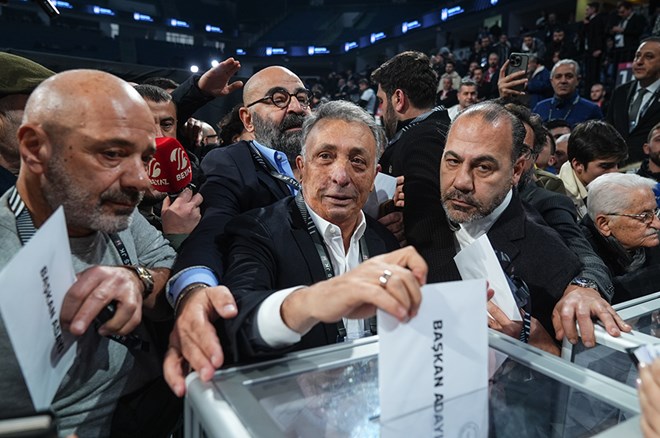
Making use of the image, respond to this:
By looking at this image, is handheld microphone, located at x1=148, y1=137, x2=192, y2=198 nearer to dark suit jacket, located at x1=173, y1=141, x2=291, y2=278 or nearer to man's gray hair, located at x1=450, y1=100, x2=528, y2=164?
dark suit jacket, located at x1=173, y1=141, x2=291, y2=278

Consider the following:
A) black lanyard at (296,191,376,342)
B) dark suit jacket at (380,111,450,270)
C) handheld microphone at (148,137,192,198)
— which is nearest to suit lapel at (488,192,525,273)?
dark suit jacket at (380,111,450,270)

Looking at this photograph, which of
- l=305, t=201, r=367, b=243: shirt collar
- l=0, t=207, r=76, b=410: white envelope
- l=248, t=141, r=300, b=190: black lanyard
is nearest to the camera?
l=0, t=207, r=76, b=410: white envelope

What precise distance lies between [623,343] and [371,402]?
59 centimetres

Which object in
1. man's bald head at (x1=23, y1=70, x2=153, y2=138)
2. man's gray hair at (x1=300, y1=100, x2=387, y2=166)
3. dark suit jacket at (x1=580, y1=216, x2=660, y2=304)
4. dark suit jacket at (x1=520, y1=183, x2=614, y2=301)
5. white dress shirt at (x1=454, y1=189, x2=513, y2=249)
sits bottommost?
dark suit jacket at (x1=580, y1=216, x2=660, y2=304)

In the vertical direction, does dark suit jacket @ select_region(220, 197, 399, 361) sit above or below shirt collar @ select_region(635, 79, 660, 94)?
below

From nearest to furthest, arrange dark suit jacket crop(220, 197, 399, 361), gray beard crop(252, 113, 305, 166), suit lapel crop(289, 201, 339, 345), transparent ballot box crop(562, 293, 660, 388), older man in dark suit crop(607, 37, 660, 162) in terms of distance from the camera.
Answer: transparent ballot box crop(562, 293, 660, 388), dark suit jacket crop(220, 197, 399, 361), suit lapel crop(289, 201, 339, 345), gray beard crop(252, 113, 305, 166), older man in dark suit crop(607, 37, 660, 162)

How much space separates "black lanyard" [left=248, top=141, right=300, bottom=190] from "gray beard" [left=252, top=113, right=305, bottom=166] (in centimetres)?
29

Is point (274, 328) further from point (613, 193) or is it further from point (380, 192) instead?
Answer: point (613, 193)

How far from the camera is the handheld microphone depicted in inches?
61.9

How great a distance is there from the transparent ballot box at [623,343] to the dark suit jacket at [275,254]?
628 millimetres

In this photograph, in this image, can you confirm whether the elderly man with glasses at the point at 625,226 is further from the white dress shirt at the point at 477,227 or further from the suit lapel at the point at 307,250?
the suit lapel at the point at 307,250

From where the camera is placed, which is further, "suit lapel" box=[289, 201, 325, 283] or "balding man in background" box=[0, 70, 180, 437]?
"suit lapel" box=[289, 201, 325, 283]

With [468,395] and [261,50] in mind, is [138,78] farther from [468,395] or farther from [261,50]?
[261,50]

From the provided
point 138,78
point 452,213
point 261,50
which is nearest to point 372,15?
point 261,50
